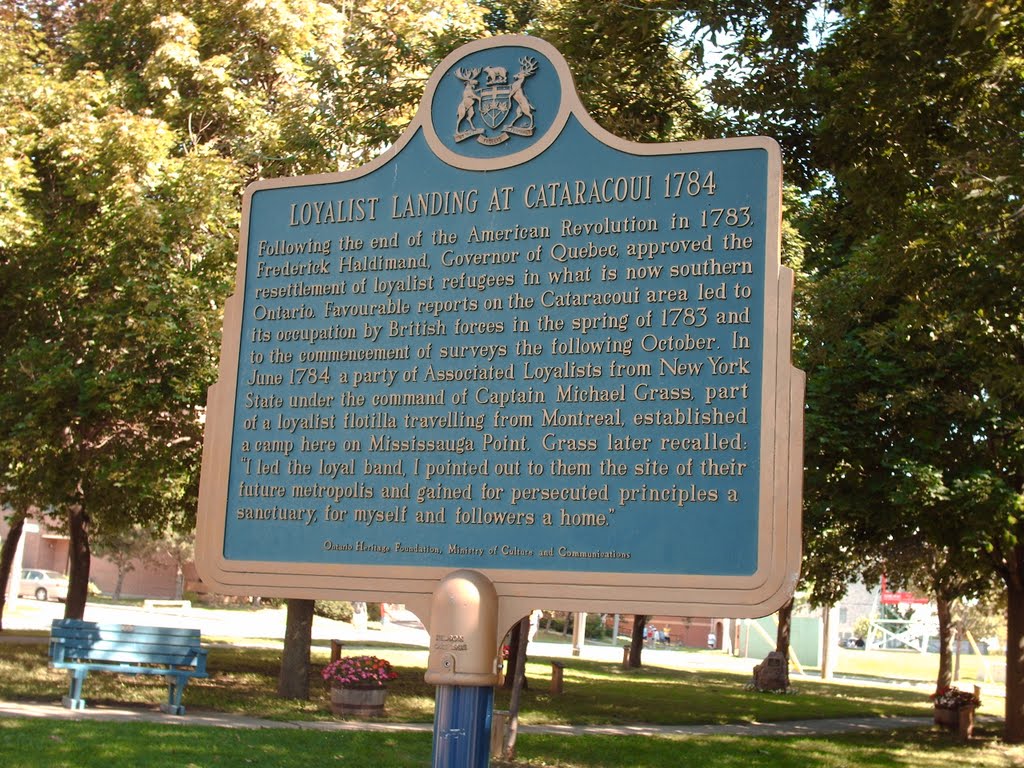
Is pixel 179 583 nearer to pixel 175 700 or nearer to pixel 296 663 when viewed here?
pixel 296 663

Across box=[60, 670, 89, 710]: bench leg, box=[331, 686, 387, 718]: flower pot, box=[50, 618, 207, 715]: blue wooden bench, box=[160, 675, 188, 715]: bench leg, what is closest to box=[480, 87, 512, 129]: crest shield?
box=[50, 618, 207, 715]: blue wooden bench

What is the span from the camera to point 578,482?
199 inches

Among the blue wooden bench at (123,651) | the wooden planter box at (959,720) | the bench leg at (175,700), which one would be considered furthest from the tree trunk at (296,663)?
the wooden planter box at (959,720)

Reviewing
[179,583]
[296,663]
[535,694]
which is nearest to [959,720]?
[535,694]

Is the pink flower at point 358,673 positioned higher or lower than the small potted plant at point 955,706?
higher

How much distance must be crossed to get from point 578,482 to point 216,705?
1124cm

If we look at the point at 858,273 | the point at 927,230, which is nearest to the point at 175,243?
the point at 858,273

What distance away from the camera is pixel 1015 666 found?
17.4 metres

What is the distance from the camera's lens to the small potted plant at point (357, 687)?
15102 mm

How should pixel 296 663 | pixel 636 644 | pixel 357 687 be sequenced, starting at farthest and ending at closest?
pixel 636 644
pixel 296 663
pixel 357 687

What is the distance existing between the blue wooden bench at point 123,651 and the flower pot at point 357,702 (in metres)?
2.06

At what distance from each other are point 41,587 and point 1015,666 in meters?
43.0

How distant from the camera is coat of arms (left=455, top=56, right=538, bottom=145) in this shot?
560 centimetres

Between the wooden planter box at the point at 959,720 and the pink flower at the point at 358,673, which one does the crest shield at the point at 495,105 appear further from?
the wooden planter box at the point at 959,720
